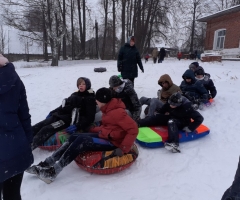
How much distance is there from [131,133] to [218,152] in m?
1.86

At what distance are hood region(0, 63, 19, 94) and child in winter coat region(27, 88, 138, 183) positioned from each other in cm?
152

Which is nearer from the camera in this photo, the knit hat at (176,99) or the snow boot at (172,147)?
the snow boot at (172,147)

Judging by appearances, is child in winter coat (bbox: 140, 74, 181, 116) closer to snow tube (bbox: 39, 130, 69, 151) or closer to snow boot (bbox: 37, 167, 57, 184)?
snow tube (bbox: 39, 130, 69, 151)

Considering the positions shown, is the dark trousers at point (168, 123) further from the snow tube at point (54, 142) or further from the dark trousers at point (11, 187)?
the dark trousers at point (11, 187)

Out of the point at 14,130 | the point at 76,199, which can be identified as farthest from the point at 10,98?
the point at 76,199

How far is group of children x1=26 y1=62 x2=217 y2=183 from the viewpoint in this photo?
3061 millimetres

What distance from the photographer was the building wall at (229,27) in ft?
60.2

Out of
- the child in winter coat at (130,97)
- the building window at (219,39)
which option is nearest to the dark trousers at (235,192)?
the child in winter coat at (130,97)

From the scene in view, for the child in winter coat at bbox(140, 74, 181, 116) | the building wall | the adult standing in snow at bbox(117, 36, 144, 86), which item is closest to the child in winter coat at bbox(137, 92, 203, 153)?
the child in winter coat at bbox(140, 74, 181, 116)

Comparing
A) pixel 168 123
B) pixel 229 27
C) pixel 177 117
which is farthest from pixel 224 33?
pixel 168 123

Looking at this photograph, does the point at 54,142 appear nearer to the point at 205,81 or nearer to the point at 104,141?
the point at 104,141

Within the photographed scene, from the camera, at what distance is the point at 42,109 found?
5.94 m

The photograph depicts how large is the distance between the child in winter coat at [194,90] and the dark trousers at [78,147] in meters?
3.29

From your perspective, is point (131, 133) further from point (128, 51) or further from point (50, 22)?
point (50, 22)
